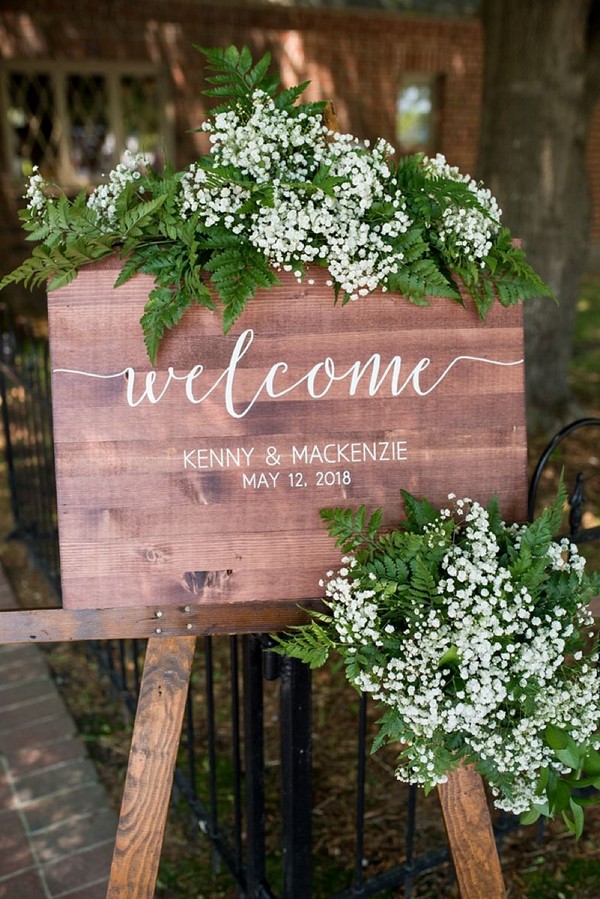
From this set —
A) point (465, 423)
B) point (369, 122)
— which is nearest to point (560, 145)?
point (465, 423)

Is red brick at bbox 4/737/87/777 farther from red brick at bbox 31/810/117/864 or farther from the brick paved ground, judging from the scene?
red brick at bbox 31/810/117/864

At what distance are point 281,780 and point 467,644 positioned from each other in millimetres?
785

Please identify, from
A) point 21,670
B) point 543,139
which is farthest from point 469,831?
point 543,139

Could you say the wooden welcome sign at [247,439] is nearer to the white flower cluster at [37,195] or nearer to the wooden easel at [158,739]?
the wooden easel at [158,739]

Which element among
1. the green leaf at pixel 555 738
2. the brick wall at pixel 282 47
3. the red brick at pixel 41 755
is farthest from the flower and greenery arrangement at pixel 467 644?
the brick wall at pixel 282 47

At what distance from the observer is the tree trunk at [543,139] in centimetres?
497

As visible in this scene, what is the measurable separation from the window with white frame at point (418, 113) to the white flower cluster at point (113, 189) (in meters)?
10.4

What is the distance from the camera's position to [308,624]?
5.67 feet

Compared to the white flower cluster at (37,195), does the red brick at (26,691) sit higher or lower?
lower

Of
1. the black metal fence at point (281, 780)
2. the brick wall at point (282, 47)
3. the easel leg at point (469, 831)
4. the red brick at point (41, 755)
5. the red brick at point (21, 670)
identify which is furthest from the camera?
the brick wall at point (282, 47)

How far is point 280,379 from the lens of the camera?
1.62 meters

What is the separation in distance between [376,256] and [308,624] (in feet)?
2.53

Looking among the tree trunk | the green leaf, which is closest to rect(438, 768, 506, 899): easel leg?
the green leaf

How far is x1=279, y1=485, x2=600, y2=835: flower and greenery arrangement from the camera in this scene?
1.54 metres
